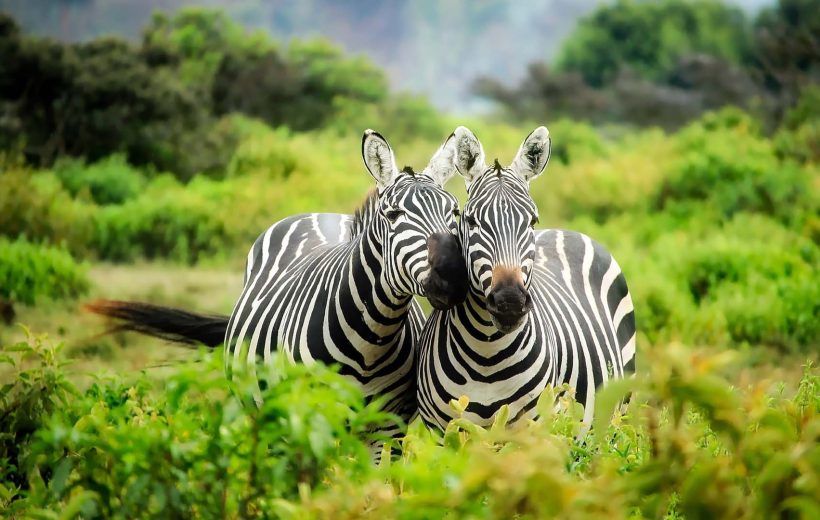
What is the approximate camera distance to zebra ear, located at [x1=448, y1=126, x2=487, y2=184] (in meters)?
3.77

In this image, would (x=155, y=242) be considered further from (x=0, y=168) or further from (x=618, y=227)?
(x=618, y=227)

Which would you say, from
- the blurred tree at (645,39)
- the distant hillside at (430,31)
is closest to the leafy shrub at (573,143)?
the blurred tree at (645,39)

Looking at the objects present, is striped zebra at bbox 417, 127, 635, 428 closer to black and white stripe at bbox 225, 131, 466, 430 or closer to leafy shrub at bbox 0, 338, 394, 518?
black and white stripe at bbox 225, 131, 466, 430

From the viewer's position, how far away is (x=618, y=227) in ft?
36.4

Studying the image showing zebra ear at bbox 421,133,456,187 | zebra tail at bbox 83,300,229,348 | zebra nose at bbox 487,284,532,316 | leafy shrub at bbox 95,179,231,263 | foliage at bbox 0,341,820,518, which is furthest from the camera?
leafy shrub at bbox 95,179,231,263

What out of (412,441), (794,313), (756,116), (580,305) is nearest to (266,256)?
(580,305)

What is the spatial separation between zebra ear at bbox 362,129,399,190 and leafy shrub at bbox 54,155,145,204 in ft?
29.3

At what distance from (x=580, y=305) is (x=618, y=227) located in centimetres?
706

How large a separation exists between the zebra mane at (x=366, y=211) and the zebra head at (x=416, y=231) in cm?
8

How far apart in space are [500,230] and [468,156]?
0.57m

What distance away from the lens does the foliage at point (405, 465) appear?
1.85m

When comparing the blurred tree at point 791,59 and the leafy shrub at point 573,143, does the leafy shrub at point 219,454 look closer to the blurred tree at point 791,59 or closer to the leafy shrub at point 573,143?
the leafy shrub at point 573,143

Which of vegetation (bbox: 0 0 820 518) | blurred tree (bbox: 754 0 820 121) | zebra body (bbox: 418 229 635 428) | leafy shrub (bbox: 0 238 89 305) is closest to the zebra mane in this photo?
zebra body (bbox: 418 229 635 428)

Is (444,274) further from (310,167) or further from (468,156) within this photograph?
(310,167)
